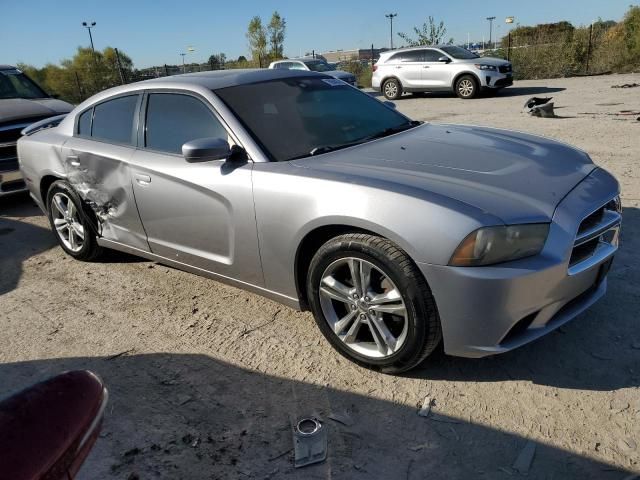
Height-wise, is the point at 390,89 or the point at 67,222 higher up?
the point at 390,89

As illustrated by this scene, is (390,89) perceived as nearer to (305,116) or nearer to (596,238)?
(305,116)

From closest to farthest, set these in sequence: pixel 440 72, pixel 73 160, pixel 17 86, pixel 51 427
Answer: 1. pixel 51 427
2. pixel 73 160
3. pixel 17 86
4. pixel 440 72

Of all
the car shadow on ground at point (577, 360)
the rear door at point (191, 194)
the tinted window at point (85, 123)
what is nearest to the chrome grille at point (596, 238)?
the car shadow on ground at point (577, 360)

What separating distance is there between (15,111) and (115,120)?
3902mm

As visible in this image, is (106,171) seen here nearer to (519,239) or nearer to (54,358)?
(54,358)

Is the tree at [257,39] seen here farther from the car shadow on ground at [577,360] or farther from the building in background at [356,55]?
the car shadow on ground at [577,360]

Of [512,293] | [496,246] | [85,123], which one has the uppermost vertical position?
[85,123]

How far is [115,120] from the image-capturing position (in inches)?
163

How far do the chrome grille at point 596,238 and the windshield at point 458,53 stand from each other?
13972mm

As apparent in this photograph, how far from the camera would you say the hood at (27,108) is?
22.7 feet

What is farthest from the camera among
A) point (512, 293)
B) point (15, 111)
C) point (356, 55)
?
point (356, 55)

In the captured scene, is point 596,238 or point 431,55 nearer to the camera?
point 596,238

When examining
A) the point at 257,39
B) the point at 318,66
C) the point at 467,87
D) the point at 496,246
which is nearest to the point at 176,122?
the point at 496,246

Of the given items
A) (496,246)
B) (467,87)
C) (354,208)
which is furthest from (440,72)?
(496,246)
